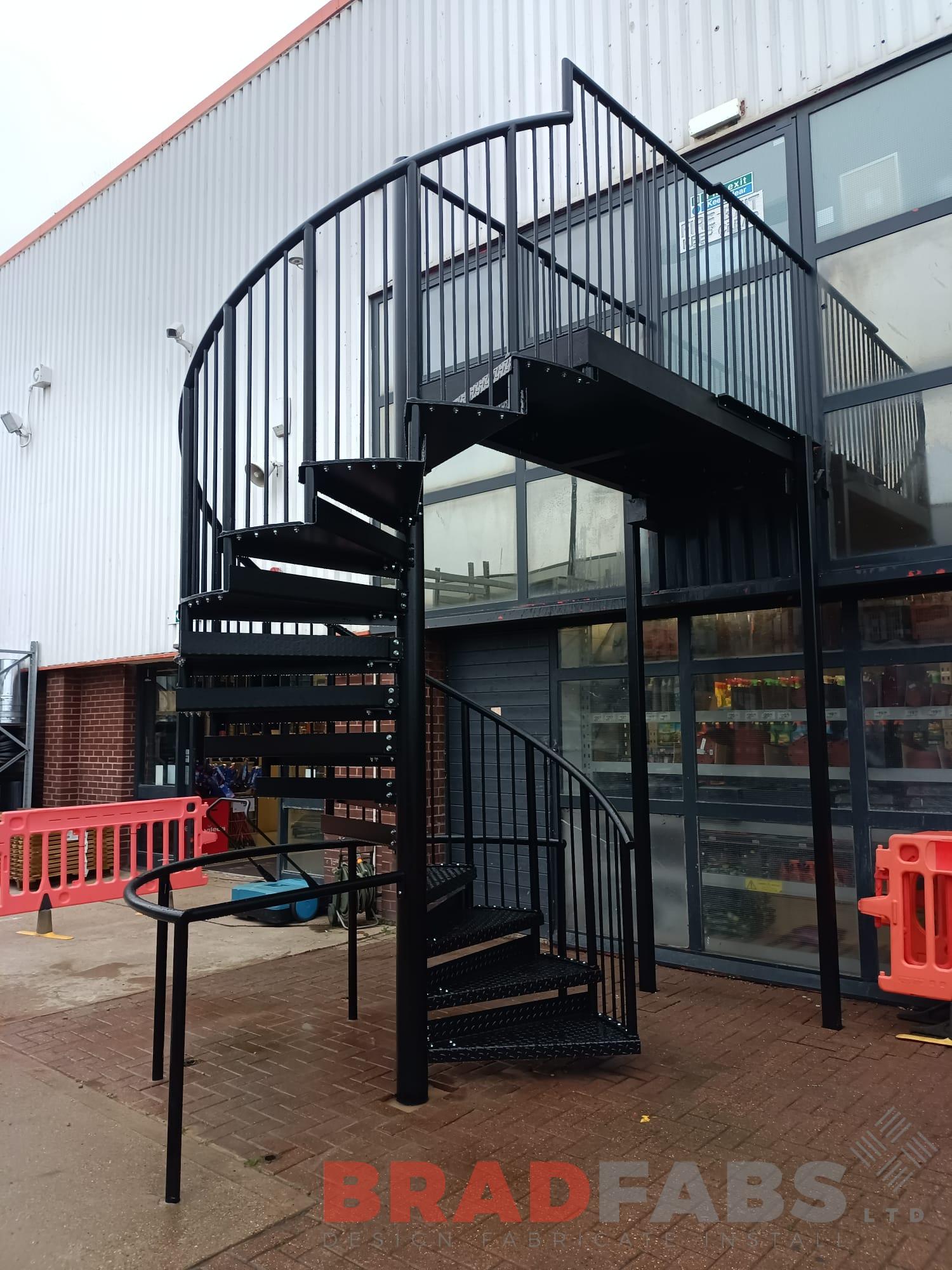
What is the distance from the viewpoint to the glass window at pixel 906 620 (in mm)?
4770

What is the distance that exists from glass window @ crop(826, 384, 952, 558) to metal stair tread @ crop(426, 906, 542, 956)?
264 centimetres

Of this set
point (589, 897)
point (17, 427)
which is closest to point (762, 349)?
point (589, 897)

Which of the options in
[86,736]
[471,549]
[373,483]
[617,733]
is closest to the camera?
[373,483]

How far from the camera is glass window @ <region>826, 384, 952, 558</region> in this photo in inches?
186

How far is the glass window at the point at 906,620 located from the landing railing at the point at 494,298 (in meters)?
1.11

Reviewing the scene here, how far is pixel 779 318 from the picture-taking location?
17.2ft

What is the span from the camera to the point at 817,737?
184 inches

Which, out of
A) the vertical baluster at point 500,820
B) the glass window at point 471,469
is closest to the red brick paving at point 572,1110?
the vertical baluster at point 500,820

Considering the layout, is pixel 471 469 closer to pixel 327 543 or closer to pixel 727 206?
pixel 727 206

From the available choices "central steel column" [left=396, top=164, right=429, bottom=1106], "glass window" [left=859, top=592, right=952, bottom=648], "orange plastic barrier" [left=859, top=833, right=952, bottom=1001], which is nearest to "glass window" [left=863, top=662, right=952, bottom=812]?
"glass window" [left=859, top=592, right=952, bottom=648]

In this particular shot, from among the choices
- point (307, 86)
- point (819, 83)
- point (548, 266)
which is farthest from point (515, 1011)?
point (307, 86)

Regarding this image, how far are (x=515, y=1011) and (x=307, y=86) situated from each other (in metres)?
8.20

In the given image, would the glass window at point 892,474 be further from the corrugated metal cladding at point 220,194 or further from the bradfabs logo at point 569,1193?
the bradfabs logo at point 569,1193

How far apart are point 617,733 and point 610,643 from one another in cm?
60
